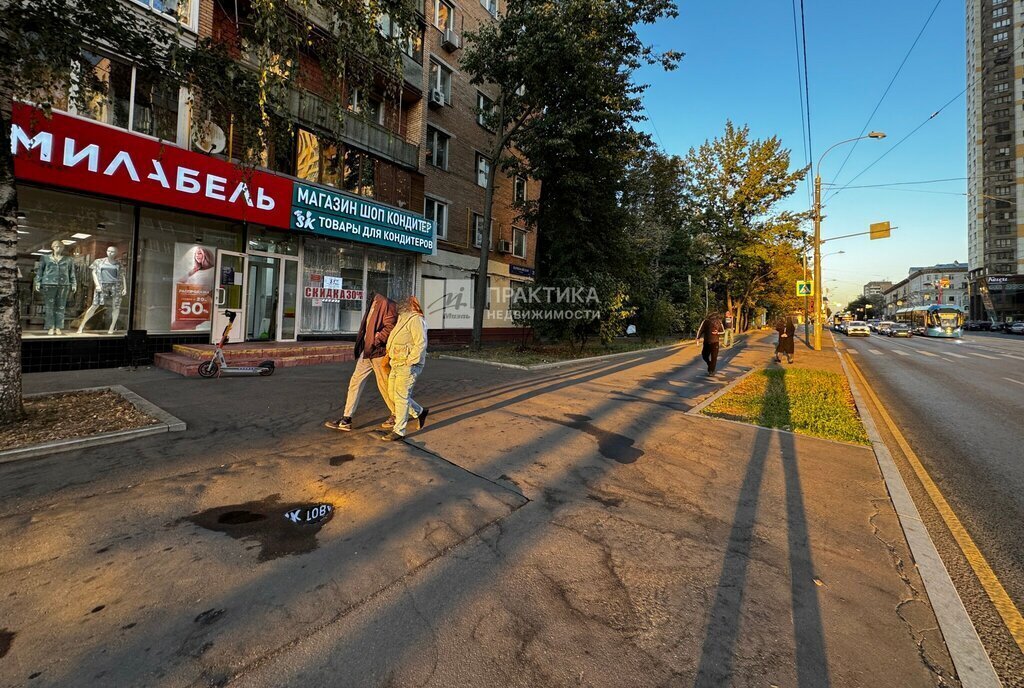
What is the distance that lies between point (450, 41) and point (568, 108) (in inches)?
296

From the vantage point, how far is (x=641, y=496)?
4.06 meters

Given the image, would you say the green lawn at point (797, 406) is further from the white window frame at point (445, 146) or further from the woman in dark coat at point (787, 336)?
the white window frame at point (445, 146)

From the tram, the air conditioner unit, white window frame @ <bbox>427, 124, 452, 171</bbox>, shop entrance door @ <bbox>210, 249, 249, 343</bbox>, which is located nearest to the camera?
shop entrance door @ <bbox>210, 249, 249, 343</bbox>

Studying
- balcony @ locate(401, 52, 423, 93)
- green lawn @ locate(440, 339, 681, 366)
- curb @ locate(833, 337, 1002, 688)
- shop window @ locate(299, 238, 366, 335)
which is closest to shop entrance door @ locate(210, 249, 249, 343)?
shop window @ locate(299, 238, 366, 335)

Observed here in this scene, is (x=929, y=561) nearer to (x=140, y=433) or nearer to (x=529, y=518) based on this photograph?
(x=529, y=518)

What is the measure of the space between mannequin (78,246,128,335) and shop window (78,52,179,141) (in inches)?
113

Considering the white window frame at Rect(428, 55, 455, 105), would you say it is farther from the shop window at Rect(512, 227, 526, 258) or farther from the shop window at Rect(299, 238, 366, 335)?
the shop window at Rect(299, 238, 366, 335)

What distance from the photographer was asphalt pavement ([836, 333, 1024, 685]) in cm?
277

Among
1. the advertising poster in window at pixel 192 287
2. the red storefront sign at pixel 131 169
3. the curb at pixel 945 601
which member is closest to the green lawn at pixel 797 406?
the curb at pixel 945 601

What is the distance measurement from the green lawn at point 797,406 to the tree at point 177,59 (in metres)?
7.86

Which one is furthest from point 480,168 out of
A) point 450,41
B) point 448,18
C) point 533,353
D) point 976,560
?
point 976,560

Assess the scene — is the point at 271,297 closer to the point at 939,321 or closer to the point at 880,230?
the point at 880,230

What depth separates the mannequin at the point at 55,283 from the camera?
891cm

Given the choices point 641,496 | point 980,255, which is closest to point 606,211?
point 641,496
